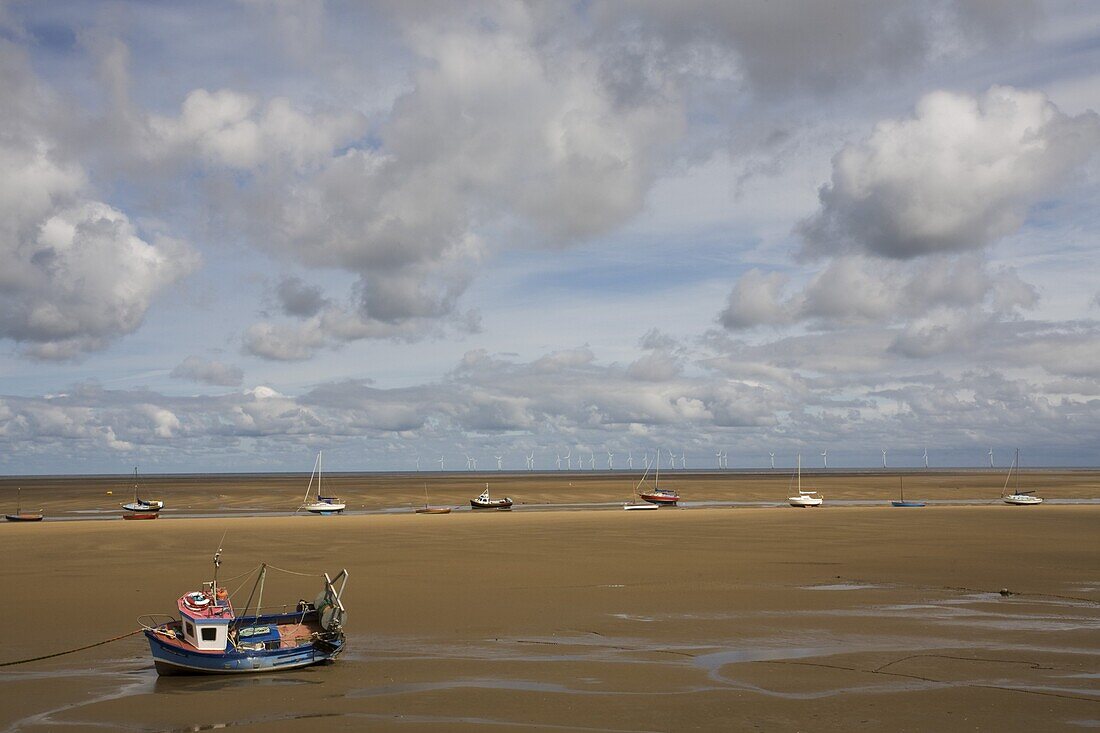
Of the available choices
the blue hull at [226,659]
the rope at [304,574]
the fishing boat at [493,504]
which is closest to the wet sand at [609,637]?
the blue hull at [226,659]

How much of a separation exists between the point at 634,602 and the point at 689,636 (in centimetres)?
609

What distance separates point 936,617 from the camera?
91.7ft

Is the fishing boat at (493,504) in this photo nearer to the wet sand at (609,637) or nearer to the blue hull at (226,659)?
the wet sand at (609,637)

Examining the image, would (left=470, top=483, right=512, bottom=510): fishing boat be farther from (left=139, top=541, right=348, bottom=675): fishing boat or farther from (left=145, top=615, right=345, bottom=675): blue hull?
(left=145, top=615, right=345, bottom=675): blue hull

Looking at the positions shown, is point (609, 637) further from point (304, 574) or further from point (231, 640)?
point (304, 574)

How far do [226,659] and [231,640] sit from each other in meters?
0.51

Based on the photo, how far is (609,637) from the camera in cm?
2519

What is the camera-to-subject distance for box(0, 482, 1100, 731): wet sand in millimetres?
17875

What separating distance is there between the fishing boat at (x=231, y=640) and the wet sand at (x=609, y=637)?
1.26 feet

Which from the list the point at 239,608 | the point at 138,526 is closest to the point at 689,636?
the point at 239,608

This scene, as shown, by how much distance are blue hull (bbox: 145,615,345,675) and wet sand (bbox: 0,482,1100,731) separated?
0.30 meters

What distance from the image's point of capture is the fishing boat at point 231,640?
69.8 ft

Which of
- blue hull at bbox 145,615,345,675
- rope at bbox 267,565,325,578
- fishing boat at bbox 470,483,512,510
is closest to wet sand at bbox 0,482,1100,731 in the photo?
blue hull at bbox 145,615,345,675

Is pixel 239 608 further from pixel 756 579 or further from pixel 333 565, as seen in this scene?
pixel 756 579
